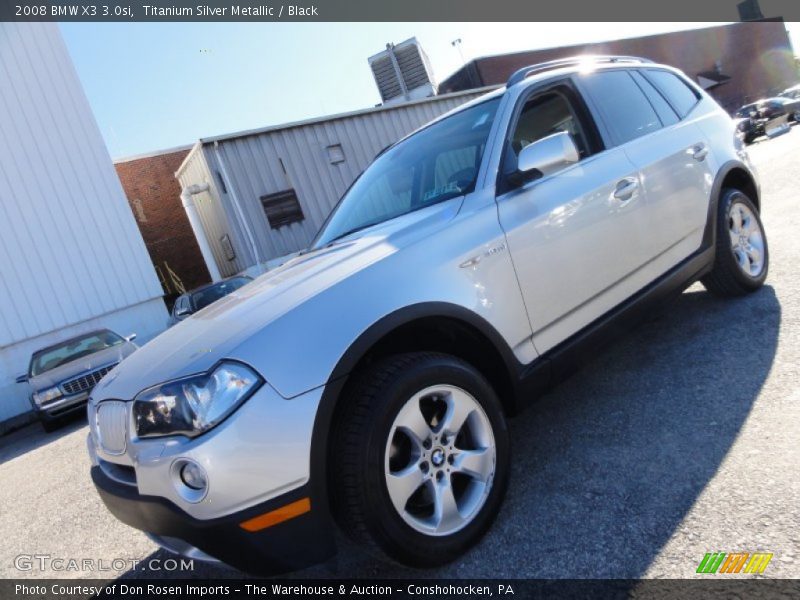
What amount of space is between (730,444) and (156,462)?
2.21 m

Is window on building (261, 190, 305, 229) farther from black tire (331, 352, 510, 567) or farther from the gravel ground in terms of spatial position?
black tire (331, 352, 510, 567)

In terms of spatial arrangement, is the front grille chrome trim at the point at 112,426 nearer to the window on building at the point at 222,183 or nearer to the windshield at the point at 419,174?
the windshield at the point at 419,174

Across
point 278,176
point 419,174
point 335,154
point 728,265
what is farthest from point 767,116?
point 419,174

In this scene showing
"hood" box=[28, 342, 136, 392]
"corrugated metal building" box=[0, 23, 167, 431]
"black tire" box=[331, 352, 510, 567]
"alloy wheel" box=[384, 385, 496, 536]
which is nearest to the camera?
"black tire" box=[331, 352, 510, 567]

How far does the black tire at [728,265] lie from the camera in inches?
132

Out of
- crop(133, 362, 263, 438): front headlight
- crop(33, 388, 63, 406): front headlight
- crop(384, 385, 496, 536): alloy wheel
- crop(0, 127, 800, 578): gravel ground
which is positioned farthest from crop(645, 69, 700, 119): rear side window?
crop(33, 388, 63, 406): front headlight

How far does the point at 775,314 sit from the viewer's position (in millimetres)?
3275

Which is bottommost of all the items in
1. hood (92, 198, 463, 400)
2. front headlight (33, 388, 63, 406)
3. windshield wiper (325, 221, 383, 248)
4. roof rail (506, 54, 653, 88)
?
front headlight (33, 388, 63, 406)

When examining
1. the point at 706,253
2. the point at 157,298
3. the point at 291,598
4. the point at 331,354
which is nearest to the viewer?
the point at 331,354

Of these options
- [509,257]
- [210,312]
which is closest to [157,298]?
[210,312]

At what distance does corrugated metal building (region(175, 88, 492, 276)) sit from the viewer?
13.3m

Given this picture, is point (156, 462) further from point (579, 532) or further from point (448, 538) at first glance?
point (579, 532)

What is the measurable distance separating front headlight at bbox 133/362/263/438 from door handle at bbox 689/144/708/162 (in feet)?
9.90

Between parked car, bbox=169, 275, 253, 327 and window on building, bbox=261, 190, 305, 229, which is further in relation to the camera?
window on building, bbox=261, 190, 305, 229
